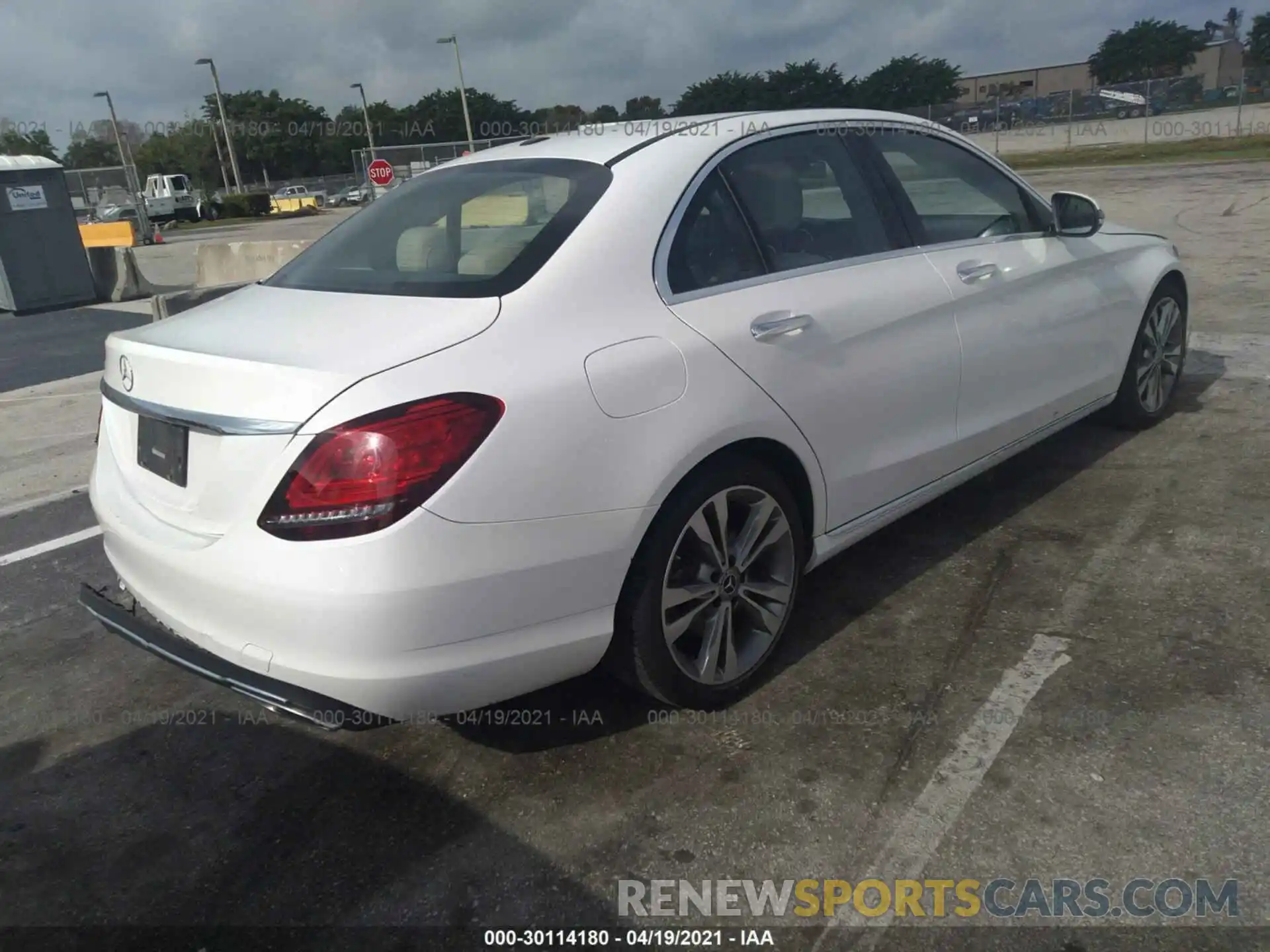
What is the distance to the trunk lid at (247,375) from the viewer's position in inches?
87.7

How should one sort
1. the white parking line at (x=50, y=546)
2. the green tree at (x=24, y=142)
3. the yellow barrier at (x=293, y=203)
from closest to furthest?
the white parking line at (x=50, y=546)
the yellow barrier at (x=293, y=203)
the green tree at (x=24, y=142)

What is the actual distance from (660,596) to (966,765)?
3.08ft

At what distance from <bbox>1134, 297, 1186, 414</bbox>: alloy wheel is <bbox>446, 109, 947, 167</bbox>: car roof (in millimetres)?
1988

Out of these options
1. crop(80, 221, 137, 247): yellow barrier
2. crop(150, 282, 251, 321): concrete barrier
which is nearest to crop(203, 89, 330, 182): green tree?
crop(80, 221, 137, 247): yellow barrier

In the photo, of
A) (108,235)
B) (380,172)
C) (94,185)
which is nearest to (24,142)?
(94,185)

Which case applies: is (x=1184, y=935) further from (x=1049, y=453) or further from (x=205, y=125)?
(x=205, y=125)

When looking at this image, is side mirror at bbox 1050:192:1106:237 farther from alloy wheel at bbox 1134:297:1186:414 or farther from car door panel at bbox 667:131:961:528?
car door panel at bbox 667:131:961:528

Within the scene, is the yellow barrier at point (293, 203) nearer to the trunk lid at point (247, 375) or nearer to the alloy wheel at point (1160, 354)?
the alloy wheel at point (1160, 354)

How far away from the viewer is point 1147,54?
67.3m

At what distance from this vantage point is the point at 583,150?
3104 millimetres

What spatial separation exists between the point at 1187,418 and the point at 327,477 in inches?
190

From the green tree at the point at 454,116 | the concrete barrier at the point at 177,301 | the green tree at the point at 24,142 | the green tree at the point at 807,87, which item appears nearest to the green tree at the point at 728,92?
the green tree at the point at 807,87

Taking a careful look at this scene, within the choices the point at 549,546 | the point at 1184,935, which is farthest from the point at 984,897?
the point at 549,546

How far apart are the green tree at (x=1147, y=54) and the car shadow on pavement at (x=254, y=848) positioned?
76.3 m
